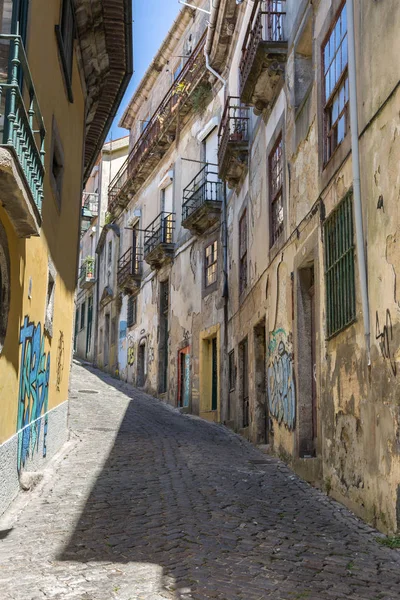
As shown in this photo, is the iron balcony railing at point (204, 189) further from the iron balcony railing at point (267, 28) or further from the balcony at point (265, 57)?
the iron balcony railing at point (267, 28)

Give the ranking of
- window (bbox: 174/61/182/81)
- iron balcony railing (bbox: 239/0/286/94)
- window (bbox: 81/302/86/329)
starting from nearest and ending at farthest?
iron balcony railing (bbox: 239/0/286/94)
window (bbox: 174/61/182/81)
window (bbox: 81/302/86/329)

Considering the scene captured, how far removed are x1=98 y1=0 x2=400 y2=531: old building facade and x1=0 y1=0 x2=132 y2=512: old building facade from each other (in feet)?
8.71

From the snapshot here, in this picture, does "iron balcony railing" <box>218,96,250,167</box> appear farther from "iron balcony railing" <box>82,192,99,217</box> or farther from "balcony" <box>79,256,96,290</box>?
"balcony" <box>79,256,96,290</box>

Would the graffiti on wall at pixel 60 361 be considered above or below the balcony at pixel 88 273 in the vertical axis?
below

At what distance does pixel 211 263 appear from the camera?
17.8 m

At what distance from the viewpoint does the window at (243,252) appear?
46.5 feet

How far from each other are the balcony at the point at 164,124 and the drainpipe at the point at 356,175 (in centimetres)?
1241

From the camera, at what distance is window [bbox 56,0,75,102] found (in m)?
8.89

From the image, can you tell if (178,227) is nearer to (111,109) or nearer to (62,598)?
(111,109)

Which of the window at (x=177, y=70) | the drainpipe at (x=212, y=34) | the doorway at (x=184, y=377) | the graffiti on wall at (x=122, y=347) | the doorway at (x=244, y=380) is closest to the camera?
the doorway at (x=244, y=380)

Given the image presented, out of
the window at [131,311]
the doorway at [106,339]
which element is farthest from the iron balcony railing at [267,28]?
the doorway at [106,339]

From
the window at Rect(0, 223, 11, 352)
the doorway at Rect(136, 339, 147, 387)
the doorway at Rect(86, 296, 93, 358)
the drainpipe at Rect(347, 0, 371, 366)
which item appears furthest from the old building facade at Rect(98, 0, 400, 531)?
the doorway at Rect(86, 296, 93, 358)

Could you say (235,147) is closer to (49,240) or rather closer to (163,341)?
(49,240)

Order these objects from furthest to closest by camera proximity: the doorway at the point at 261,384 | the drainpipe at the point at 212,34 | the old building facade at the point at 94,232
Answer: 1. the old building facade at the point at 94,232
2. the drainpipe at the point at 212,34
3. the doorway at the point at 261,384
